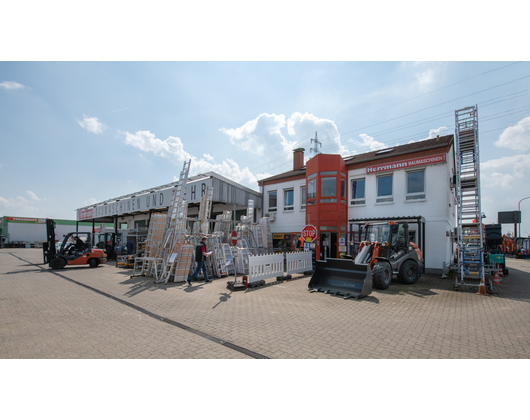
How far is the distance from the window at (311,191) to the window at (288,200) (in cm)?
282

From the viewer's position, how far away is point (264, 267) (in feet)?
35.0

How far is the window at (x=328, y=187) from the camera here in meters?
16.4

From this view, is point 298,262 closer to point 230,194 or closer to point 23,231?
point 230,194

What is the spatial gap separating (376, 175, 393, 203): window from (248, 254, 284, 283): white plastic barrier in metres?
7.98

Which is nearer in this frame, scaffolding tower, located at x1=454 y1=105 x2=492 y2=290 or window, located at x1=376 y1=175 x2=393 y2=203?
scaffolding tower, located at x1=454 y1=105 x2=492 y2=290

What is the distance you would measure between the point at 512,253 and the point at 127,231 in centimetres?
4596

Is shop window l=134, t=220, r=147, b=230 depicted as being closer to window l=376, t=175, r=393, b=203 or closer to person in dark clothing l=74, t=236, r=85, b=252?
person in dark clothing l=74, t=236, r=85, b=252

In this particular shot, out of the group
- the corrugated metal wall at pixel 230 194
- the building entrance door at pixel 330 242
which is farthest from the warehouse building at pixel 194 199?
the building entrance door at pixel 330 242

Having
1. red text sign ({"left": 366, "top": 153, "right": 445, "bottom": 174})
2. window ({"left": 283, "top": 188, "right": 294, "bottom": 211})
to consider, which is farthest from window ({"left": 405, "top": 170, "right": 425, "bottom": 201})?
window ({"left": 283, "top": 188, "right": 294, "bottom": 211})

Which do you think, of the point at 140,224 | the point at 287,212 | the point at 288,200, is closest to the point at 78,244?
the point at 287,212

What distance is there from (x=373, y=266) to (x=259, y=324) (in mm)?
5682

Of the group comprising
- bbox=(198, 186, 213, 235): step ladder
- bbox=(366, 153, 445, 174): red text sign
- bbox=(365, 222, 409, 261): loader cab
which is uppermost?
bbox=(366, 153, 445, 174): red text sign

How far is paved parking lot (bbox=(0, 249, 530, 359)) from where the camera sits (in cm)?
416

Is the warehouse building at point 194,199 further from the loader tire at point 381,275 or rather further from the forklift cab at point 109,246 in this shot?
the loader tire at point 381,275
